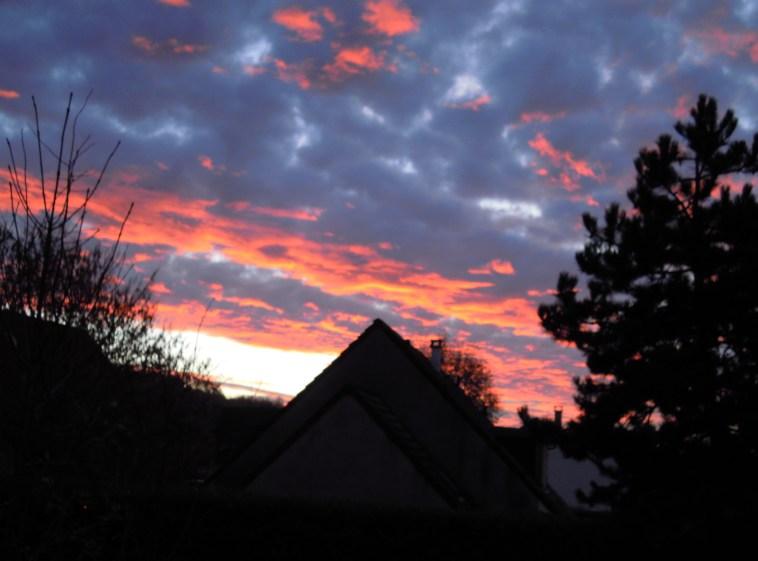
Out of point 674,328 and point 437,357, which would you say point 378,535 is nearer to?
point 674,328

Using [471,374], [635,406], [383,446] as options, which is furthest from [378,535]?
[471,374]

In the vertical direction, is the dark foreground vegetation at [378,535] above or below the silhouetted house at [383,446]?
below

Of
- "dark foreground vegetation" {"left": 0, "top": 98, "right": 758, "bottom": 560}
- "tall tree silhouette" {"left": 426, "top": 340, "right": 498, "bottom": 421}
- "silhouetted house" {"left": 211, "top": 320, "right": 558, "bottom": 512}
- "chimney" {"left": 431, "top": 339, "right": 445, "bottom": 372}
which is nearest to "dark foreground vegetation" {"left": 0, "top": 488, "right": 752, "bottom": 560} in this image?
"dark foreground vegetation" {"left": 0, "top": 98, "right": 758, "bottom": 560}

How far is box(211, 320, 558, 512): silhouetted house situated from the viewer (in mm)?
18781

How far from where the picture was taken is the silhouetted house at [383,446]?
61.6ft

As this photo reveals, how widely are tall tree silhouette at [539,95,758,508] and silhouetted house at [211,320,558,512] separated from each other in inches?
118

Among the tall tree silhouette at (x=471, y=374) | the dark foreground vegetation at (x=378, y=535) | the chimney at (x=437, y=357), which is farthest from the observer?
the tall tree silhouette at (x=471, y=374)

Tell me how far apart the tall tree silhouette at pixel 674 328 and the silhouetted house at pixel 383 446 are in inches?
118

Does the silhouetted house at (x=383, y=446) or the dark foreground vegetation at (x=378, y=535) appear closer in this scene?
the dark foreground vegetation at (x=378, y=535)

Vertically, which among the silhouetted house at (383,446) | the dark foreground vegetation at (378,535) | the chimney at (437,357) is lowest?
the dark foreground vegetation at (378,535)

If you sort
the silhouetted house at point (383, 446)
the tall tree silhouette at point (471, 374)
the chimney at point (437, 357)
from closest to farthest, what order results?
the silhouetted house at point (383, 446), the chimney at point (437, 357), the tall tree silhouette at point (471, 374)

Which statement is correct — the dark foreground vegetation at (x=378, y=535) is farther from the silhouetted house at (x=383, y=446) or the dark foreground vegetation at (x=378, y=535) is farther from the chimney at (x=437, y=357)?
the chimney at (x=437, y=357)

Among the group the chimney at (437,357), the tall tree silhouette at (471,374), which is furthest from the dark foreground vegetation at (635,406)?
the tall tree silhouette at (471,374)

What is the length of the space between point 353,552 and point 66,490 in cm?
A: 765
